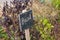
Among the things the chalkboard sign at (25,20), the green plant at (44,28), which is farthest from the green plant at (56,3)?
the chalkboard sign at (25,20)

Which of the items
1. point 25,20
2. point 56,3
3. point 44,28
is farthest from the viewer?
point 56,3

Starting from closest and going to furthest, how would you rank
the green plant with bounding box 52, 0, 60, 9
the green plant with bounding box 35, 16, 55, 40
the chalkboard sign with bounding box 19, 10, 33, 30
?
the chalkboard sign with bounding box 19, 10, 33, 30, the green plant with bounding box 35, 16, 55, 40, the green plant with bounding box 52, 0, 60, 9

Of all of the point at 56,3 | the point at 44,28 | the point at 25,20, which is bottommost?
the point at 44,28

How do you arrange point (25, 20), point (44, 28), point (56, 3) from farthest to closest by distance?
point (56, 3), point (44, 28), point (25, 20)

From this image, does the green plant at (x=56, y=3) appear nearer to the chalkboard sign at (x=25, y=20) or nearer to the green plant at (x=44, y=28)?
the green plant at (x=44, y=28)

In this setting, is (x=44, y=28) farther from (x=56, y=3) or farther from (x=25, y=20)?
(x=56, y=3)

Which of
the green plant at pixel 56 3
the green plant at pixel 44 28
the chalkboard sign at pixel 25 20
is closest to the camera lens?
the chalkboard sign at pixel 25 20

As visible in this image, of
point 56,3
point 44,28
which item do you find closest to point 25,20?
point 44,28

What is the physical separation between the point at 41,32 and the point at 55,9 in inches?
53.4

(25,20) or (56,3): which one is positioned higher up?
(56,3)

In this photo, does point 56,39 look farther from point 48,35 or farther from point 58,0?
point 58,0

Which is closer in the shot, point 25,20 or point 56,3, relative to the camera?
point 25,20

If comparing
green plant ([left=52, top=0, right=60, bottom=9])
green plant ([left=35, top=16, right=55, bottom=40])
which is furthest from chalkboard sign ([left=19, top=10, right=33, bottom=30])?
green plant ([left=52, top=0, right=60, bottom=9])

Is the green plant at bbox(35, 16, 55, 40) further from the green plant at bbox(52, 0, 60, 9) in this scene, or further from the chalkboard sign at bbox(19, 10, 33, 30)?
the green plant at bbox(52, 0, 60, 9)
